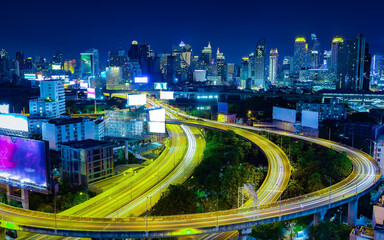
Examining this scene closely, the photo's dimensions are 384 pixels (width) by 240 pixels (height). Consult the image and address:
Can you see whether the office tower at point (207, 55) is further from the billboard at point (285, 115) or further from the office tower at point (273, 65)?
the billboard at point (285, 115)

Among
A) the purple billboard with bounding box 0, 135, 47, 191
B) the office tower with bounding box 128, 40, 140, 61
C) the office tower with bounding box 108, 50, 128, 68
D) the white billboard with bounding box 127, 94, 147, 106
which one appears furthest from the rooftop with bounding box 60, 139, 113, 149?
the office tower with bounding box 128, 40, 140, 61

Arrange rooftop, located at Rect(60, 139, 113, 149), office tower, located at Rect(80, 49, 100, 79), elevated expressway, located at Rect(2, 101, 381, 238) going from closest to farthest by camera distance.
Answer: elevated expressway, located at Rect(2, 101, 381, 238) → rooftop, located at Rect(60, 139, 113, 149) → office tower, located at Rect(80, 49, 100, 79)

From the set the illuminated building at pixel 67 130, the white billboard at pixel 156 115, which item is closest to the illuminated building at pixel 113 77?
the illuminated building at pixel 67 130

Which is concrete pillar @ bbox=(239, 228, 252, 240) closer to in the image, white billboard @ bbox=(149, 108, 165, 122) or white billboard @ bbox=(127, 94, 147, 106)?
white billboard @ bbox=(149, 108, 165, 122)

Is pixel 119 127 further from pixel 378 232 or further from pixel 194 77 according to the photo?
pixel 194 77

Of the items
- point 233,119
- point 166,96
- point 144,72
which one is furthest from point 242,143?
point 144,72

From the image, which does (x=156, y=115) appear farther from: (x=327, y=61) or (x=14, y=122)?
(x=327, y=61)
